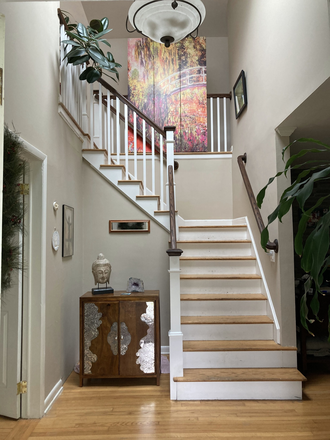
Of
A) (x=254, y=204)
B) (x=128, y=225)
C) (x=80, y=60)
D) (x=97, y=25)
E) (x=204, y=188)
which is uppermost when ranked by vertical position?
(x=97, y=25)

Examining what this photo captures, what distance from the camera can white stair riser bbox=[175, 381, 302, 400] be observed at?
3.10 m

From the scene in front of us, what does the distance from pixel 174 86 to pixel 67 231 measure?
11.5 feet

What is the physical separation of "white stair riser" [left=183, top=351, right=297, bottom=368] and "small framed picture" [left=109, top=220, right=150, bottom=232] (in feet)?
5.46

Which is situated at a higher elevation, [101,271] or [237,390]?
[101,271]

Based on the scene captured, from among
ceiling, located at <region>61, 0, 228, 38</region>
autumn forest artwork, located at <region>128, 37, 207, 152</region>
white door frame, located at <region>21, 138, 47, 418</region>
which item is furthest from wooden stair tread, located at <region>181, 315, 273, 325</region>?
ceiling, located at <region>61, 0, 228, 38</region>

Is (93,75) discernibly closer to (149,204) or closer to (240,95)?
(149,204)

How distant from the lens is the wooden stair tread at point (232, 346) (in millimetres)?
3322

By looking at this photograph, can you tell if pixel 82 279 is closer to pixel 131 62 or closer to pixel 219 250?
pixel 219 250

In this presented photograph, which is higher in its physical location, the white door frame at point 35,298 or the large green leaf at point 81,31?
the large green leaf at point 81,31

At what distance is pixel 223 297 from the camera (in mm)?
3840

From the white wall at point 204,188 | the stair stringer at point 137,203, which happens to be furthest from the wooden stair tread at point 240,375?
the white wall at point 204,188

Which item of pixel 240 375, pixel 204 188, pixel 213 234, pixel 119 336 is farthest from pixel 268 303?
pixel 204 188

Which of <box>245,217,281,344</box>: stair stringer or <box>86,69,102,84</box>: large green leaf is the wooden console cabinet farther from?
<box>86,69,102,84</box>: large green leaf

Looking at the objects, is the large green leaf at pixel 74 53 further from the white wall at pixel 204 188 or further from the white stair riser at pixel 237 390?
the white stair riser at pixel 237 390
